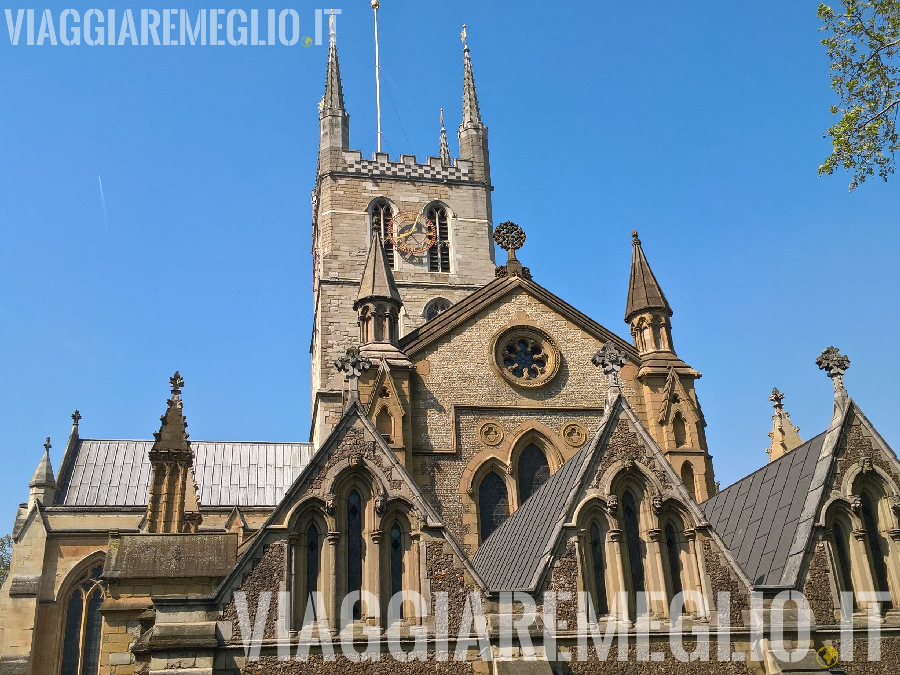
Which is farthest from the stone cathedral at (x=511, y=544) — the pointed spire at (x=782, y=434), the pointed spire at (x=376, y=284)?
the pointed spire at (x=782, y=434)

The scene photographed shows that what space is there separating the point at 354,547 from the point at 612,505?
12.4ft

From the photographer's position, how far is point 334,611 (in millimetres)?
12445

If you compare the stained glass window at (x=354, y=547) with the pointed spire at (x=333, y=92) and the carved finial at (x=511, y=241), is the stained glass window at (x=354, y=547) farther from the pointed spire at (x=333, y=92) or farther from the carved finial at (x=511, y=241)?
the pointed spire at (x=333, y=92)

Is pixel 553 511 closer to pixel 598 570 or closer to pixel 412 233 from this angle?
pixel 598 570

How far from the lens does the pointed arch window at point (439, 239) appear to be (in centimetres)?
5100

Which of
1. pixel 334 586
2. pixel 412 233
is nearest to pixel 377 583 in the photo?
pixel 334 586

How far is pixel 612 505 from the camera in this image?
1316cm

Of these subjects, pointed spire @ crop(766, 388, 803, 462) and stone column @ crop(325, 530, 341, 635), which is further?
pointed spire @ crop(766, 388, 803, 462)

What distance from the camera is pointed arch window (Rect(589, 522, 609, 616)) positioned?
12789mm

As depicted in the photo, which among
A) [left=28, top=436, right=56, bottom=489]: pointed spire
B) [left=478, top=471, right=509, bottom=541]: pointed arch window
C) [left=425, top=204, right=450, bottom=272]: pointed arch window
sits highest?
[left=425, top=204, right=450, bottom=272]: pointed arch window

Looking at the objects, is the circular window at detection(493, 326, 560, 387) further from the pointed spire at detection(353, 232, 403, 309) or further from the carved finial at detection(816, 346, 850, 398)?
the carved finial at detection(816, 346, 850, 398)

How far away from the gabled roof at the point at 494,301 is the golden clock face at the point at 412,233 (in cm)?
2812

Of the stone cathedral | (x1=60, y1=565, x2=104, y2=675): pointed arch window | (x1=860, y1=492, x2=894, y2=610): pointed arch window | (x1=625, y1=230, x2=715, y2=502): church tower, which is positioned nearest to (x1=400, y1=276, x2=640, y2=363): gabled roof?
the stone cathedral

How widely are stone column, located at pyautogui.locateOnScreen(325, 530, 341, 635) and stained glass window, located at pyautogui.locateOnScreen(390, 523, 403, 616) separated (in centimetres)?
78
